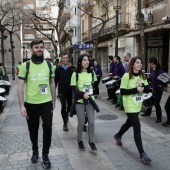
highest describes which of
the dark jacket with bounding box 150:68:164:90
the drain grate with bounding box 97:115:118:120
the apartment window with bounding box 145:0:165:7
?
the apartment window with bounding box 145:0:165:7

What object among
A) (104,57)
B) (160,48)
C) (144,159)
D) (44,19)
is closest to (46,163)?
(144,159)

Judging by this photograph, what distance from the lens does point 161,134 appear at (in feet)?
20.2

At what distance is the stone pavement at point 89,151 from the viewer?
4.39 meters

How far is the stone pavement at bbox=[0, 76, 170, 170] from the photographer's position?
4387 millimetres

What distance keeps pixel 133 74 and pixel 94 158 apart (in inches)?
62.2

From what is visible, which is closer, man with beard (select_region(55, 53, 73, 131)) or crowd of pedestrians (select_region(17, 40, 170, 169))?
crowd of pedestrians (select_region(17, 40, 170, 169))

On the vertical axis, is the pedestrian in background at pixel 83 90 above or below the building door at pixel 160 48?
below

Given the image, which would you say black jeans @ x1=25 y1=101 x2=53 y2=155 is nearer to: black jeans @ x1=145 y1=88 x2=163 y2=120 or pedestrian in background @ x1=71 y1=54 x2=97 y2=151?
pedestrian in background @ x1=71 y1=54 x2=97 y2=151

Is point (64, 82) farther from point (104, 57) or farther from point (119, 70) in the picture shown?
point (104, 57)

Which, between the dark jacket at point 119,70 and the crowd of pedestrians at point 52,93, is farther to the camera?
the dark jacket at point 119,70

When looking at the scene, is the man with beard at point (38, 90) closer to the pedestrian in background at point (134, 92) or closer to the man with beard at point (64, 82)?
the pedestrian in background at point (134, 92)

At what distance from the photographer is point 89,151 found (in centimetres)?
503

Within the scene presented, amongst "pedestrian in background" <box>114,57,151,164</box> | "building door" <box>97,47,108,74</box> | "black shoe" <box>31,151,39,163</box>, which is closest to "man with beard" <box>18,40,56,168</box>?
"black shoe" <box>31,151,39,163</box>

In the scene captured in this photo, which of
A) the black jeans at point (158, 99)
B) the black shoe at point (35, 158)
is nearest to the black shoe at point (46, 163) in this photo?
the black shoe at point (35, 158)
